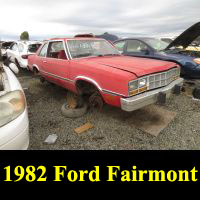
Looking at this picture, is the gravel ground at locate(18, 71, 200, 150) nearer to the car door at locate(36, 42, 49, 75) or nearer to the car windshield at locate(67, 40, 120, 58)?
the car door at locate(36, 42, 49, 75)

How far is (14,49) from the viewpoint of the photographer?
7355mm

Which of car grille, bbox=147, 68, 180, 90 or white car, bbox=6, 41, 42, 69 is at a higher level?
white car, bbox=6, 41, 42, 69

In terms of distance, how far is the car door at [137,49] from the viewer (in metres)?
5.01

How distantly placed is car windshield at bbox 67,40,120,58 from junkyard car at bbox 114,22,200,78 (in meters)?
1.70

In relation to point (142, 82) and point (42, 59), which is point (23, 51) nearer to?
point (42, 59)

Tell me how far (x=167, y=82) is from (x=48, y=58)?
295 centimetres

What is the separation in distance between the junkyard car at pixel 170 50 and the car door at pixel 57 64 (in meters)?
2.68

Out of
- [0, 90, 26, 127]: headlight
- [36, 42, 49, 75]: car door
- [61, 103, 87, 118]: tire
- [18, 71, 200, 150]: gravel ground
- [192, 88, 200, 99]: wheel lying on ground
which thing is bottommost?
[18, 71, 200, 150]: gravel ground

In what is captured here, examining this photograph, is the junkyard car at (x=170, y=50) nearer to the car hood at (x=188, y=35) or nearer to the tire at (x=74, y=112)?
the car hood at (x=188, y=35)

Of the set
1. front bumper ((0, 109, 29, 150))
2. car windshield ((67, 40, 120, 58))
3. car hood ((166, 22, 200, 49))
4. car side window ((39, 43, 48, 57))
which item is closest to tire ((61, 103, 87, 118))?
car windshield ((67, 40, 120, 58))

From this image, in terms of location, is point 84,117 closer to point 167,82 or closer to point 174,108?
point 167,82

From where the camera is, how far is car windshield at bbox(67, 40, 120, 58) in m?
3.41

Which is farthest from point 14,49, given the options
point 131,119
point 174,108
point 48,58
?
point 174,108

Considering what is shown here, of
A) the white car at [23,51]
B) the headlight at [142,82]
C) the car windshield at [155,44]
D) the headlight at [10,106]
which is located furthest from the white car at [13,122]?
the white car at [23,51]
